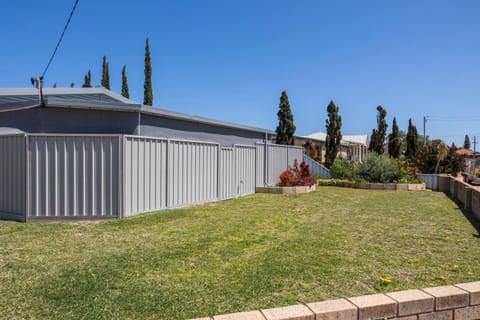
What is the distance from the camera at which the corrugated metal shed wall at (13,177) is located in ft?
22.6

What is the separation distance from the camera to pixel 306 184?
13672 millimetres

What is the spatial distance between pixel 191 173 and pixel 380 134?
22.9 metres

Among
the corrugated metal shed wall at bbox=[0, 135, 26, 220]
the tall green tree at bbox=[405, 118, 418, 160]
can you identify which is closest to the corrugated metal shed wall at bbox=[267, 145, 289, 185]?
the corrugated metal shed wall at bbox=[0, 135, 26, 220]

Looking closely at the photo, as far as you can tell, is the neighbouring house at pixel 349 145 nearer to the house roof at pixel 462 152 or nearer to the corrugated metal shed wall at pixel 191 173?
the house roof at pixel 462 152

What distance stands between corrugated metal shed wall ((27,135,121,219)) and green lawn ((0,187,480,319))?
1.63 ft

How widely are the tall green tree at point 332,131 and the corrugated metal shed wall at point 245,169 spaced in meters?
9.89

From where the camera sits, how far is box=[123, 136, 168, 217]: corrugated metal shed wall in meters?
7.19

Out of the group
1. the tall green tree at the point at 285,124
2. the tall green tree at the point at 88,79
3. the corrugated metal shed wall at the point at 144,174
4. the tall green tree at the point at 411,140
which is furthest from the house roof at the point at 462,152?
the tall green tree at the point at 88,79

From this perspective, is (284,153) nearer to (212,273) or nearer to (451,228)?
(451,228)

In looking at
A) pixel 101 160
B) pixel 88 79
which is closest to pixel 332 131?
pixel 101 160

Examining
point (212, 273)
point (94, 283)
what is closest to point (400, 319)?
point (212, 273)

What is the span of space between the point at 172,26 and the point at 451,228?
11342mm

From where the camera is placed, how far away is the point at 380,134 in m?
27.1

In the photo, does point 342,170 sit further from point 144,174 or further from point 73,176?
point 73,176
